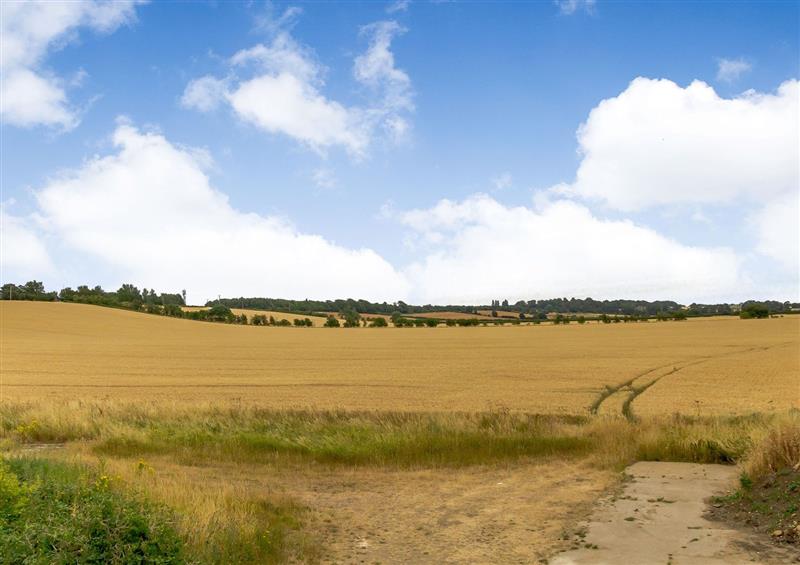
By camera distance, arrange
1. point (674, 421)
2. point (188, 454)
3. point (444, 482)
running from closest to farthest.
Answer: point (444, 482), point (188, 454), point (674, 421)

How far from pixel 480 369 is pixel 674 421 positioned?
66.5 ft

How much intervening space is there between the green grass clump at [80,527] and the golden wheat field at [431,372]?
557 inches

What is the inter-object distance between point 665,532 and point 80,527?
7.20 meters

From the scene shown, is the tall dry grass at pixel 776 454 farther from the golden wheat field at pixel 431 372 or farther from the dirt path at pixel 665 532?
the golden wheat field at pixel 431 372

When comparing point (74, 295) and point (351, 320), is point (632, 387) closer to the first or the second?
point (351, 320)

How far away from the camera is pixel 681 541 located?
8062 millimetres

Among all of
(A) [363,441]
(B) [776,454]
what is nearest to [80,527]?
(A) [363,441]

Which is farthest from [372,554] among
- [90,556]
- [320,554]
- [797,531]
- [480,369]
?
[480,369]

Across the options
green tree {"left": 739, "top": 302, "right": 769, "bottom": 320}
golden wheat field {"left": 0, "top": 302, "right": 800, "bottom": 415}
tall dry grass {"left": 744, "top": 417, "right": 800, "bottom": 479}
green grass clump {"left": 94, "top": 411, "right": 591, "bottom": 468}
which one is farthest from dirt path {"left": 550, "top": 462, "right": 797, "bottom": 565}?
green tree {"left": 739, "top": 302, "right": 769, "bottom": 320}

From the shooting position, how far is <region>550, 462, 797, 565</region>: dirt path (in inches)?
292

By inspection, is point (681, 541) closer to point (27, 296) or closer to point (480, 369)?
point (480, 369)

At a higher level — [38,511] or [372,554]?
[38,511]

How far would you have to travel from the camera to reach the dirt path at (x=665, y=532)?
7414 mm

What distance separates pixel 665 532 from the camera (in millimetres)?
8430
